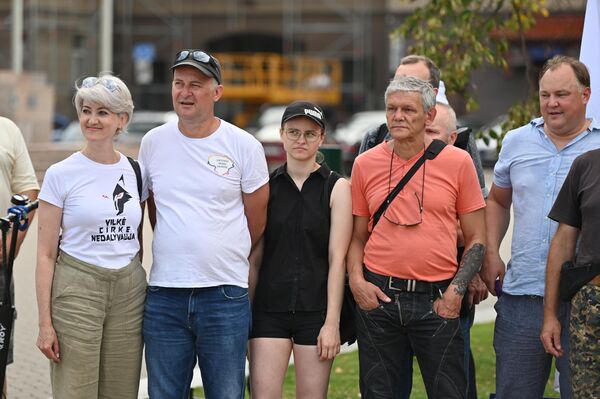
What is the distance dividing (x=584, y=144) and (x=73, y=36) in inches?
1581

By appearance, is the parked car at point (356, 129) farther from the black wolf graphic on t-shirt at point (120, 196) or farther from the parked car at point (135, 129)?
the black wolf graphic on t-shirt at point (120, 196)

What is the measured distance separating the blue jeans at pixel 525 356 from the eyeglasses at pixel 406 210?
664 millimetres

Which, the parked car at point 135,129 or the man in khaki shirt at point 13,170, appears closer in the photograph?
the man in khaki shirt at point 13,170

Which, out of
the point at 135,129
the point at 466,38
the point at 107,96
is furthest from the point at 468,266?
the point at 135,129

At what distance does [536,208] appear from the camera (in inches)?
196

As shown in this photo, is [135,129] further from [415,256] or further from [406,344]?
[415,256]

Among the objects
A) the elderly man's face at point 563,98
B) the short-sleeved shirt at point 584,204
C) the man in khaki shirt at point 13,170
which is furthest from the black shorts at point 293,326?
the man in khaki shirt at point 13,170

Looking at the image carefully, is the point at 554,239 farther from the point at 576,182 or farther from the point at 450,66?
the point at 450,66

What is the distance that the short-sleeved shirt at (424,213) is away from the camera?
4859 mm

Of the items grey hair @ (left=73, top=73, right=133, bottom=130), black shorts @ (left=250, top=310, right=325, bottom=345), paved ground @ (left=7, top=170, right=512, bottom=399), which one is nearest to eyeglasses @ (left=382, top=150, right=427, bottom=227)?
black shorts @ (left=250, top=310, right=325, bottom=345)

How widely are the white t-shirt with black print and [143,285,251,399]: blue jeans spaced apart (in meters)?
0.30

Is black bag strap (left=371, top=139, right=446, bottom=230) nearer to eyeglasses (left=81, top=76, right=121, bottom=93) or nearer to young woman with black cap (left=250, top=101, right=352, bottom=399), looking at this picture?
young woman with black cap (left=250, top=101, right=352, bottom=399)

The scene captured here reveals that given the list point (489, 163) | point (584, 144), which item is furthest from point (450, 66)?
point (489, 163)

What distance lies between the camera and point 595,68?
5770 millimetres
